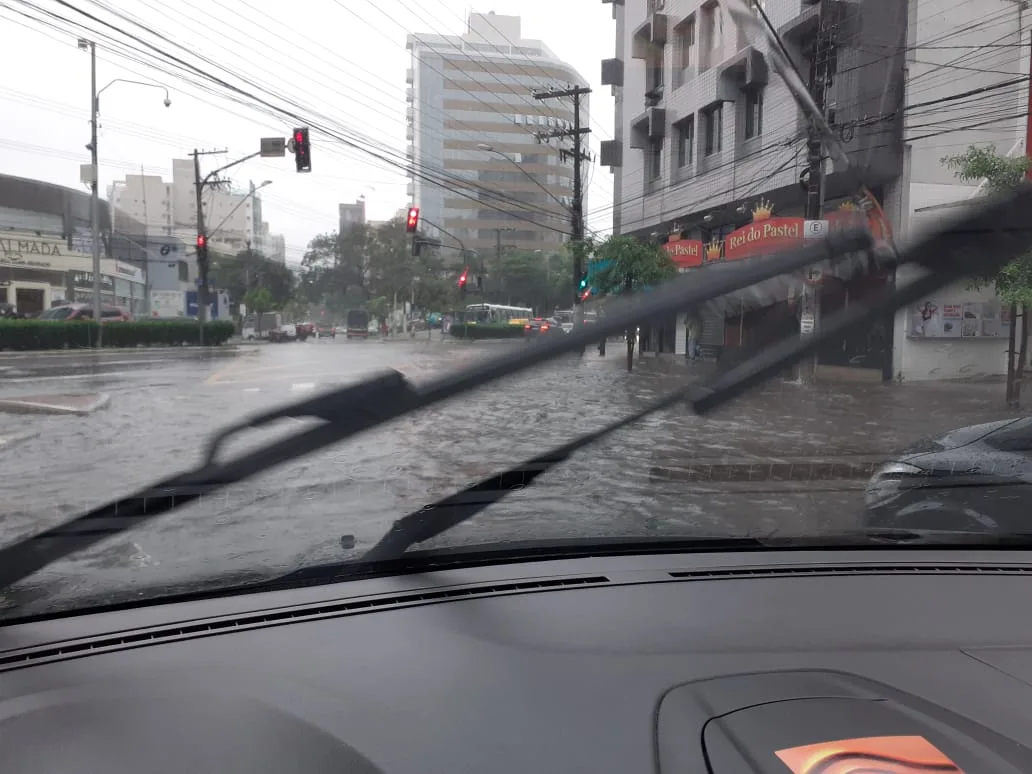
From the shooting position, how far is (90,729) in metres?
1.89

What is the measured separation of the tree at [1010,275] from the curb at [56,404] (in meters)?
10.9

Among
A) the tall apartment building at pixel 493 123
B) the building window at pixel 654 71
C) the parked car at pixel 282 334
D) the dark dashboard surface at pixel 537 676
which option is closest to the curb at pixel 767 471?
the dark dashboard surface at pixel 537 676

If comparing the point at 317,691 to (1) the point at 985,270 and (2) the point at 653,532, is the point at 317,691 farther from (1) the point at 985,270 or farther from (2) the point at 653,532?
(1) the point at 985,270

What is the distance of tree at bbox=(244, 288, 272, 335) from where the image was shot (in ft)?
141

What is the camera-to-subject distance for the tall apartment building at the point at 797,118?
3.90 metres

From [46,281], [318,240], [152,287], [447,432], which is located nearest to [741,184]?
[447,432]

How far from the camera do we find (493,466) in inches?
245

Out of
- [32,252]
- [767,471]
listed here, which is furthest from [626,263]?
[32,252]

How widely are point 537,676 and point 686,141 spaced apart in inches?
448

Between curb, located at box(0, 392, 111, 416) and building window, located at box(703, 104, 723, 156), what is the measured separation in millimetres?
9316

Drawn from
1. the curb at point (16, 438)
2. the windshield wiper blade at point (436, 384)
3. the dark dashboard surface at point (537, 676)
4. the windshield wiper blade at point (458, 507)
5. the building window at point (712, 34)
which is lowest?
the curb at point (16, 438)

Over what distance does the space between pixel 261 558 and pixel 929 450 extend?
3725 mm

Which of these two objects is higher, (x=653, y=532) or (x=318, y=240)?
(x=318, y=240)

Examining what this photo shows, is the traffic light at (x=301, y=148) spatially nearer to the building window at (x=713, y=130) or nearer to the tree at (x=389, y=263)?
the building window at (x=713, y=130)
